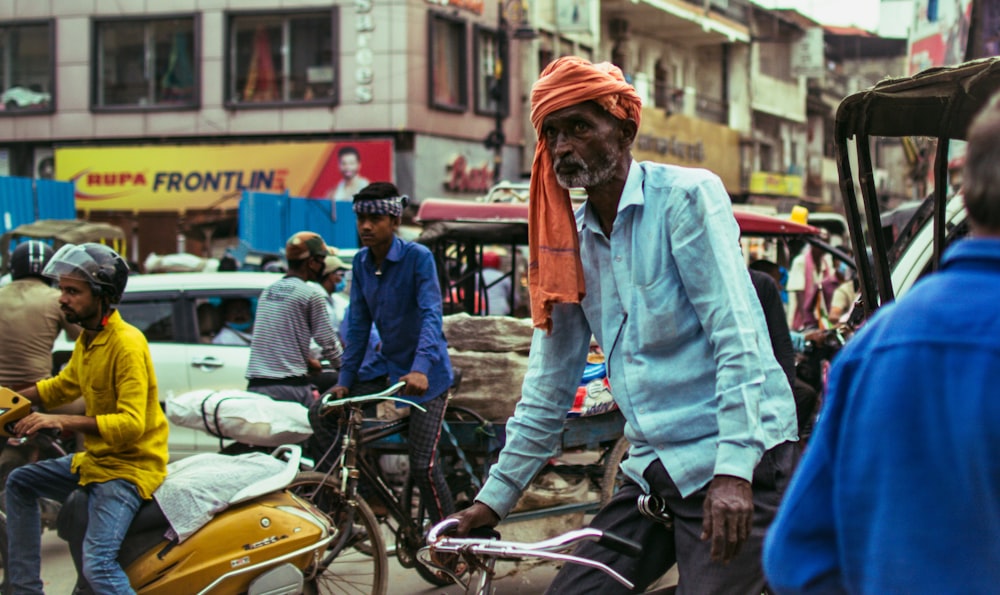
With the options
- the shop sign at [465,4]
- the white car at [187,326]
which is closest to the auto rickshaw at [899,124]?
the white car at [187,326]

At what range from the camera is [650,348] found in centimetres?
269

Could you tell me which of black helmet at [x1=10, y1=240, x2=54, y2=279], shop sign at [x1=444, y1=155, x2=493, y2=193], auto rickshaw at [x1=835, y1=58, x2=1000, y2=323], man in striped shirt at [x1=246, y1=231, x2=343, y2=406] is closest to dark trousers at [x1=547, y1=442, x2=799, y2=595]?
auto rickshaw at [x1=835, y1=58, x2=1000, y2=323]

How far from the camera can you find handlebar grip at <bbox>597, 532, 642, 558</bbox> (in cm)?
243

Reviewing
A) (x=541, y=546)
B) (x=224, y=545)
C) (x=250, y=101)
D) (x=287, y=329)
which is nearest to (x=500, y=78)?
(x=250, y=101)

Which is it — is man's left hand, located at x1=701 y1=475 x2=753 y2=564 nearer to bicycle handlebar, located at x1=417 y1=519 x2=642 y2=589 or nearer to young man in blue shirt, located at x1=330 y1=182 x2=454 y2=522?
bicycle handlebar, located at x1=417 y1=519 x2=642 y2=589

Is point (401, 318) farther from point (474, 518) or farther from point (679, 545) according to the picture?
point (679, 545)

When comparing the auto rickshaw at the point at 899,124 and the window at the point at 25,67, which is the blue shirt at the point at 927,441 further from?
the window at the point at 25,67

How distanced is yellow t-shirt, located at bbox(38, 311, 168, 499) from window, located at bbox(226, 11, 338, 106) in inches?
818

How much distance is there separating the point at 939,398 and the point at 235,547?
12.4 ft

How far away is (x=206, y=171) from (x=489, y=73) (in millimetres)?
6485

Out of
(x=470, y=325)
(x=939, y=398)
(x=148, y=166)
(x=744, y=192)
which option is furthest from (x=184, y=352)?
(x=744, y=192)

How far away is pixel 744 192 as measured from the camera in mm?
35969

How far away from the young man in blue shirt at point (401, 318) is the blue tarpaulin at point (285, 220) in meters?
12.4

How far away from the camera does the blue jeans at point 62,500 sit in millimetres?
4348
